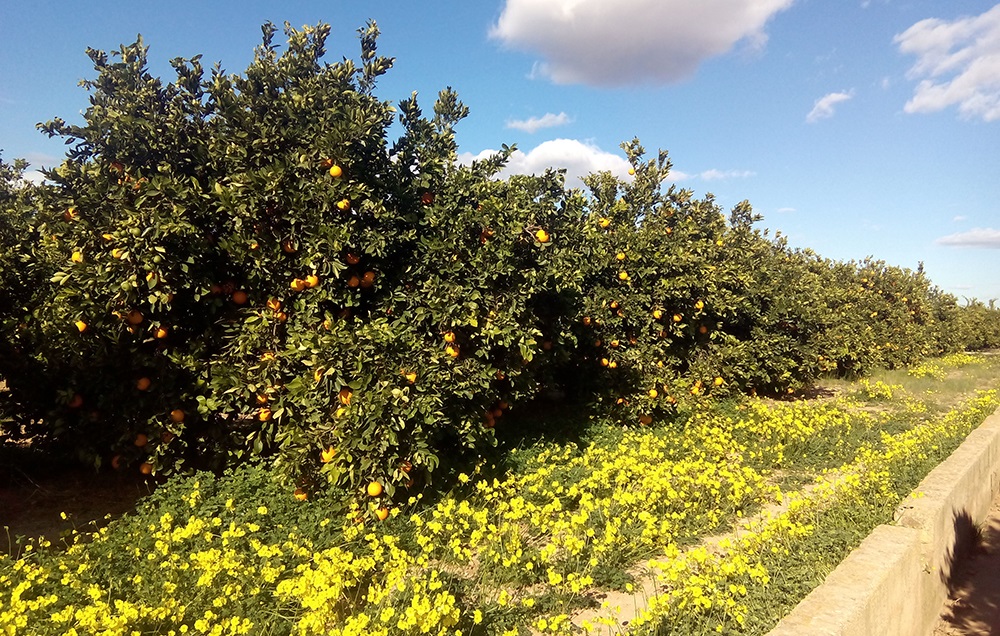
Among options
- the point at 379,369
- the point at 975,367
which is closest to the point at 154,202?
the point at 379,369

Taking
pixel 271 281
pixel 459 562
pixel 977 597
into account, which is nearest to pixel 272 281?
pixel 271 281

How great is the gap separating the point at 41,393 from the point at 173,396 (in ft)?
4.68

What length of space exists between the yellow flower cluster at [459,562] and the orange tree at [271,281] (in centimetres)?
69

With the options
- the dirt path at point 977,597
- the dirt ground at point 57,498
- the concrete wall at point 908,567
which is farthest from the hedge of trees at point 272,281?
the dirt path at point 977,597

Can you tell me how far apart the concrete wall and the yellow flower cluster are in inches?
20.0

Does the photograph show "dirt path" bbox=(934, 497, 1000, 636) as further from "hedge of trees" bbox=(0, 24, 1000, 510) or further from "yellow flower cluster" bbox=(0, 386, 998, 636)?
"hedge of trees" bbox=(0, 24, 1000, 510)

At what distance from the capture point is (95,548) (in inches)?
157

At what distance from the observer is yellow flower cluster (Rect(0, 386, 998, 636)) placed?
3102mm

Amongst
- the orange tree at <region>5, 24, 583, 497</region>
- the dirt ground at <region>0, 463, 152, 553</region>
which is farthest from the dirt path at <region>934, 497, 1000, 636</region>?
the dirt ground at <region>0, 463, 152, 553</region>

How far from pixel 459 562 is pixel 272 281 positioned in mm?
2737

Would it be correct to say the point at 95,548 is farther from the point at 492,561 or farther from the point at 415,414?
the point at 492,561

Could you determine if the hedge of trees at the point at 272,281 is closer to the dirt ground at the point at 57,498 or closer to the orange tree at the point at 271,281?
the orange tree at the point at 271,281

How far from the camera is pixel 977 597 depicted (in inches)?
167

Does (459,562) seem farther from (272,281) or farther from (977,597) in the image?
(977,597)
